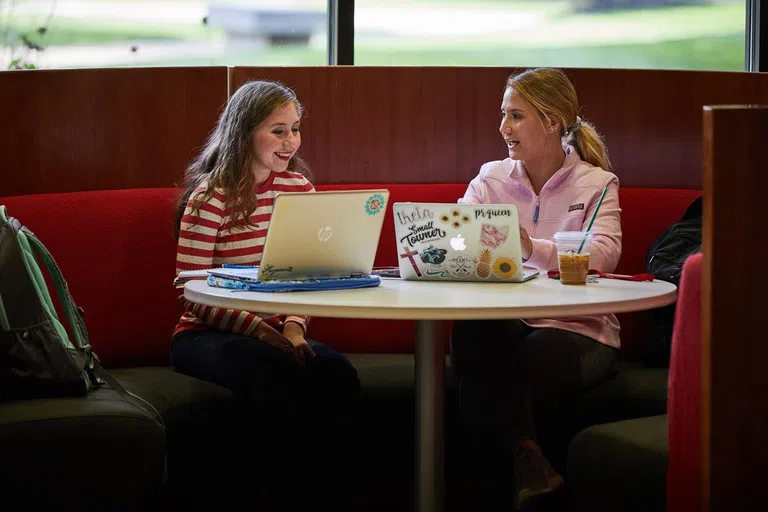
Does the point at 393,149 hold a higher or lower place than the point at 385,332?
higher

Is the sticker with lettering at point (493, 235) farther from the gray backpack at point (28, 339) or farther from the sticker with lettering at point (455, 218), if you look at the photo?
the gray backpack at point (28, 339)

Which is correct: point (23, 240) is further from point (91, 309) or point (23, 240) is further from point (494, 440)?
point (494, 440)

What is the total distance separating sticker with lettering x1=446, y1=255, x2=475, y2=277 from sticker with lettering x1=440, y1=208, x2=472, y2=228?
3.5 inches

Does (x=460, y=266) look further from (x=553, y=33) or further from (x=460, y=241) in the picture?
(x=553, y=33)

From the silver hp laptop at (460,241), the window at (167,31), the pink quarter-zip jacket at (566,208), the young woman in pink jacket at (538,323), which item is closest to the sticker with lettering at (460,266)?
the silver hp laptop at (460,241)

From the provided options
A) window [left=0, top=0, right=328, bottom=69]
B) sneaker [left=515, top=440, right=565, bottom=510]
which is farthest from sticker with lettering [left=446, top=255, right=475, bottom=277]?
window [left=0, top=0, right=328, bottom=69]

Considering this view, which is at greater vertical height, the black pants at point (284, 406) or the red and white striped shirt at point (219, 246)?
the red and white striped shirt at point (219, 246)

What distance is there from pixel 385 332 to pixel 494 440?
75 cm

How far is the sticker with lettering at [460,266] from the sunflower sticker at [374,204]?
0.19m

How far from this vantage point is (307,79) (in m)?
3.32

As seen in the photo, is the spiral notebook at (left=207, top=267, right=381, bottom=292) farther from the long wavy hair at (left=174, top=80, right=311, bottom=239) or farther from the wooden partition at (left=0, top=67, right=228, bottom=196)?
the wooden partition at (left=0, top=67, right=228, bottom=196)

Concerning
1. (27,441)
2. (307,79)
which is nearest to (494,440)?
(27,441)

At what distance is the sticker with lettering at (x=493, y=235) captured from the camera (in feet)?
7.01

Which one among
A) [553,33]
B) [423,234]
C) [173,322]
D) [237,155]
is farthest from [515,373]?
[553,33]
